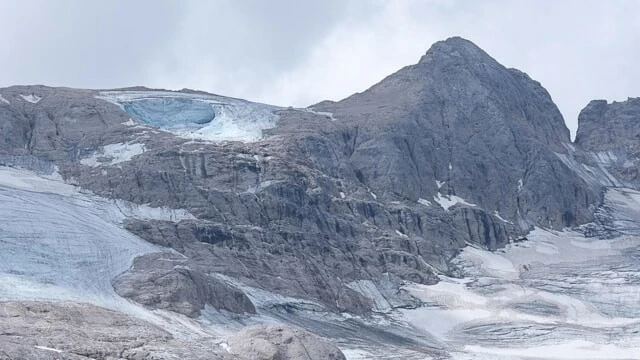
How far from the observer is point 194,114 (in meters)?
177

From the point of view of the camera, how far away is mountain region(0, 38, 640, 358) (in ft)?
371

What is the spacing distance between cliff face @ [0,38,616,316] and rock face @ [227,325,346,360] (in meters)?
30.1

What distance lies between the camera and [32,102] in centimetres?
16638

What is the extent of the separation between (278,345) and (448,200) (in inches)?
4051

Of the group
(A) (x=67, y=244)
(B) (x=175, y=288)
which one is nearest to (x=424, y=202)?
(B) (x=175, y=288)

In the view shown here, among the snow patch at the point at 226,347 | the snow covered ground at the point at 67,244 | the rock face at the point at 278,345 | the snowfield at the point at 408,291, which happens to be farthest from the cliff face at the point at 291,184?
the rock face at the point at 278,345

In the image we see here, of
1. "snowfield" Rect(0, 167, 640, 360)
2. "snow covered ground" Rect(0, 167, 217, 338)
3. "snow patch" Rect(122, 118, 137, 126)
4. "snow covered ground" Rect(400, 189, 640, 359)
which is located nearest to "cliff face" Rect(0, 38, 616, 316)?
"snow patch" Rect(122, 118, 137, 126)

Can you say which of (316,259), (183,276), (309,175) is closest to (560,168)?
(309,175)

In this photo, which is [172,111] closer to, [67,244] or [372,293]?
[372,293]

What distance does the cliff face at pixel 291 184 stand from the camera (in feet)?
444

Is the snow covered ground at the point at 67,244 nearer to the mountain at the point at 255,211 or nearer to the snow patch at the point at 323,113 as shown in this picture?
the mountain at the point at 255,211

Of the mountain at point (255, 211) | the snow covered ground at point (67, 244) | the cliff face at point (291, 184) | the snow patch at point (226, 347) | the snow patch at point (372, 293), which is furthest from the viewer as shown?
the snow patch at point (372, 293)

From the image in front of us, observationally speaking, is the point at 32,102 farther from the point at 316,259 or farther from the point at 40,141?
the point at 316,259

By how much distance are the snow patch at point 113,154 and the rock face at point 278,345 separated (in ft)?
237
